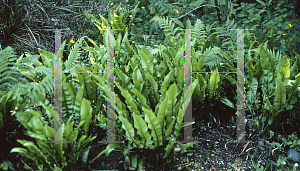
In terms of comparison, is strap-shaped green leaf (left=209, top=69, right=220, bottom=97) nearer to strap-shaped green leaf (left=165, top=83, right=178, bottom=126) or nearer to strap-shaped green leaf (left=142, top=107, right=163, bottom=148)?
strap-shaped green leaf (left=165, top=83, right=178, bottom=126)

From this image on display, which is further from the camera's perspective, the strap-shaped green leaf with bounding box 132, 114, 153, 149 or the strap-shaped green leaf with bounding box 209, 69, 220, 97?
the strap-shaped green leaf with bounding box 209, 69, 220, 97

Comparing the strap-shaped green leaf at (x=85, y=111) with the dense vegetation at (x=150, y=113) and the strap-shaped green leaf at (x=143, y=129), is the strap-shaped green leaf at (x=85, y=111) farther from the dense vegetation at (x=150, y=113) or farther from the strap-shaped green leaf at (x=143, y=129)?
the strap-shaped green leaf at (x=143, y=129)

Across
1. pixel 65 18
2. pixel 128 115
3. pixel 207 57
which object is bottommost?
pixel 128 115

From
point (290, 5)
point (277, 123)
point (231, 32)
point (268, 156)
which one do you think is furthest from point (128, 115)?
point (290, 5)

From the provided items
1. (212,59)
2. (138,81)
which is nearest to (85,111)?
(138,81)

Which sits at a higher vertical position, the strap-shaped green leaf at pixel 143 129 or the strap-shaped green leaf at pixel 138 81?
the strap-shaped green leaf at pixel 138 81

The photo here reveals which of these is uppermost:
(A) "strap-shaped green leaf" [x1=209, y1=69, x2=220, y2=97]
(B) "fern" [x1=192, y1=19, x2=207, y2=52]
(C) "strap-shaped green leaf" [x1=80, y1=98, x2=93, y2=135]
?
(B) "fern" [x1=192, y1=19, x2=207, y2=52]

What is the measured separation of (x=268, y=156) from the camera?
1.92 m

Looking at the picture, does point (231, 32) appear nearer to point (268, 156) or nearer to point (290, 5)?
point (268, 156)

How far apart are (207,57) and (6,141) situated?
185 centimetres

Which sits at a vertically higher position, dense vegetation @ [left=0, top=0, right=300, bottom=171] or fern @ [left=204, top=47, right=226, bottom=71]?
fern @ [left=204, top=47, right=226, bottom=71]

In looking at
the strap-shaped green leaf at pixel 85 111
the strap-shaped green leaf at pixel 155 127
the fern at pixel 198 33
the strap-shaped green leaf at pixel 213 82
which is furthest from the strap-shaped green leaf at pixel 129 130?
the fern at pixel 198 33

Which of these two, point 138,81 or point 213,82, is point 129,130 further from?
point 213,82

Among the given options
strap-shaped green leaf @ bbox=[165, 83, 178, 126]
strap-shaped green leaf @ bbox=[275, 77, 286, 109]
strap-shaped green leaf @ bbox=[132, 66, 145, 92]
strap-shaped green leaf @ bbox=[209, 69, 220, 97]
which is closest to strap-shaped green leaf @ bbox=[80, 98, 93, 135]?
strap-shaped green leaf @ bbox=[132, 66, 145, 92]
